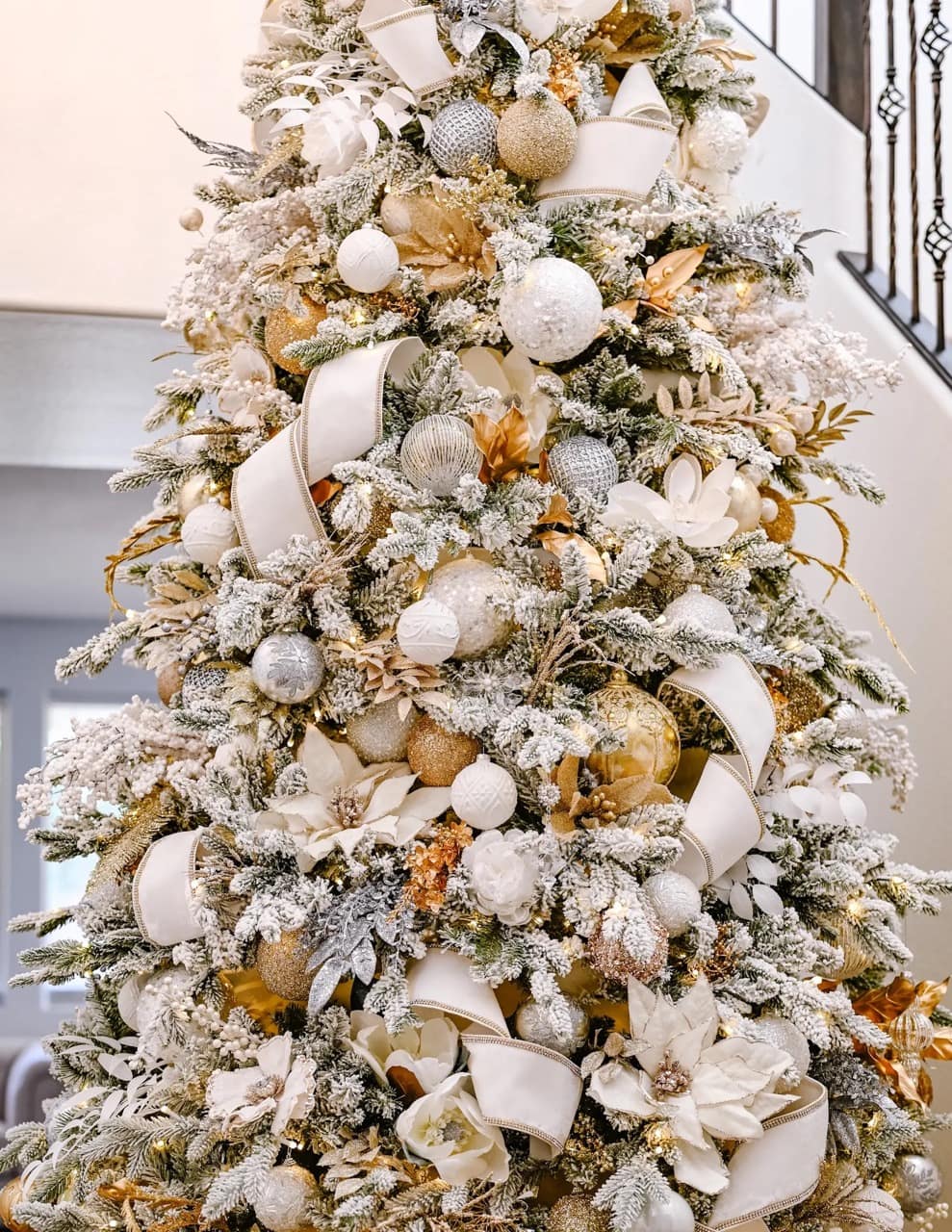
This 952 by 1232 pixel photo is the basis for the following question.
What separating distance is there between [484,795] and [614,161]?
0.58 m

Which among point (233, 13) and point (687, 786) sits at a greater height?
point (233, 13)

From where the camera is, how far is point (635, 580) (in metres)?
0.99

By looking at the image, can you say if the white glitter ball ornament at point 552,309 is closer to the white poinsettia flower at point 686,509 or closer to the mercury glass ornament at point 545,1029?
the white poinsettia flower at point 686,509

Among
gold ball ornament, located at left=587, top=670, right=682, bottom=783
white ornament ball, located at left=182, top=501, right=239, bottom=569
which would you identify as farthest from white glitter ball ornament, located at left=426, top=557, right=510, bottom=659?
white ornament ball, located at left=182, top=501, right=239, bottom=569

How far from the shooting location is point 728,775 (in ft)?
3.27

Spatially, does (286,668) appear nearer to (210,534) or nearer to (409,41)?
(210,534)

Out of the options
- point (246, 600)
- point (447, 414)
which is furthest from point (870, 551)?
point (246, 600)

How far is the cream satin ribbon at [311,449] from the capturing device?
3.30ft

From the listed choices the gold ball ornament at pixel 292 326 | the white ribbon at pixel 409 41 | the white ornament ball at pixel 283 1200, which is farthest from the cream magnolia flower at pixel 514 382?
the white ornament ball at pixel 283 1200

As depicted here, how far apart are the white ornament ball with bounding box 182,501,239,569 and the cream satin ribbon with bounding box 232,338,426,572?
0.16ft

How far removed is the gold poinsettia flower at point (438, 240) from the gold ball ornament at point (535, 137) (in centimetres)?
7

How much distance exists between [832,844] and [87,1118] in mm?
707

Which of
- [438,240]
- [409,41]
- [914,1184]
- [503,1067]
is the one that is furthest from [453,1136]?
[409,41]

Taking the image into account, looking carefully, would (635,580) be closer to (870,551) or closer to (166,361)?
(870,551)
